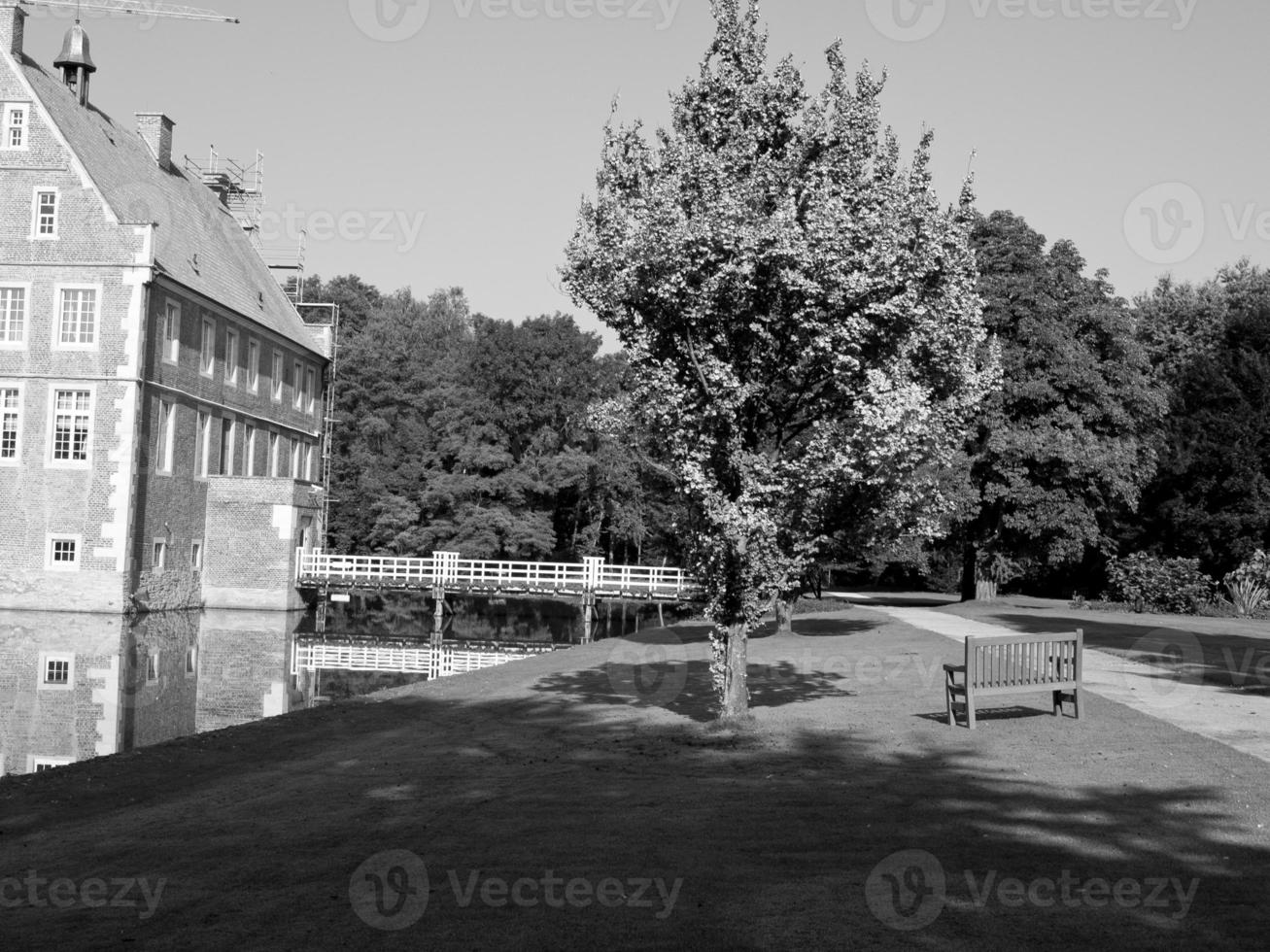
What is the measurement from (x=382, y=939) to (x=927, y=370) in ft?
34.0

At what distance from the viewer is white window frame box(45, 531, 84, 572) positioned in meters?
41.8

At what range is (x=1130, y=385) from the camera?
146 feet

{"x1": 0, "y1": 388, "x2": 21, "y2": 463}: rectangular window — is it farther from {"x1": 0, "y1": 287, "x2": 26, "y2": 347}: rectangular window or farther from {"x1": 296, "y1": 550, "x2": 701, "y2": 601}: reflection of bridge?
{"x1": 296, "y1": 550, "x2": 701, "y2": 601}: reflection of bridge

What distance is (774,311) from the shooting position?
A: 1429 centimetres

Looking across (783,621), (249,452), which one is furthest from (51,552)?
(783,621)

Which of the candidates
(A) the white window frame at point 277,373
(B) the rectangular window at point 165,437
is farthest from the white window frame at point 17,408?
(A) the white window frame at point 277,373

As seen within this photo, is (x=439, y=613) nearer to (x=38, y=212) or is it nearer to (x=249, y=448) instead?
(x=249, y=448)

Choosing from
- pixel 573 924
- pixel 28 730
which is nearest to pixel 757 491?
pixel 573 924

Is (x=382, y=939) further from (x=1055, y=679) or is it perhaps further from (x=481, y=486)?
(x=481, y=486)

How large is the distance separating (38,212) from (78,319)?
13.5 feet

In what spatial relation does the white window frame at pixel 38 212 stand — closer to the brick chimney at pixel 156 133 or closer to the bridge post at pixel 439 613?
the brick chimney at pixel 156 133

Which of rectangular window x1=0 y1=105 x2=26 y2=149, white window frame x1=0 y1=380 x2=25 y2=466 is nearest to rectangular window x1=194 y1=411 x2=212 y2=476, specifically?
white window frame x1=0 y1=380 x2=25 y2=466

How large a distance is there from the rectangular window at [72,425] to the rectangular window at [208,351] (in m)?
5.71

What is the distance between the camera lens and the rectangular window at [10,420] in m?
43.5
